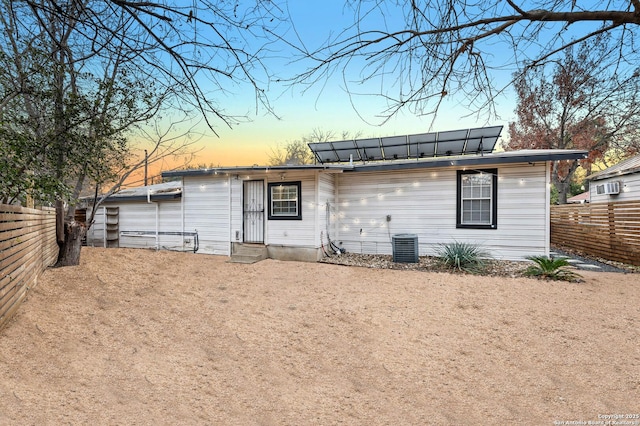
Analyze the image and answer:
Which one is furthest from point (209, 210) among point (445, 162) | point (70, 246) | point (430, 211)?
point (445, 162)

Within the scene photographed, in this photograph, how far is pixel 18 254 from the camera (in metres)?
4.91

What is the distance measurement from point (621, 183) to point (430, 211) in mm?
8674

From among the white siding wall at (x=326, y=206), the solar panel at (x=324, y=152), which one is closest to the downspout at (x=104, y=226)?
the solar panel at (x=324, y=152)

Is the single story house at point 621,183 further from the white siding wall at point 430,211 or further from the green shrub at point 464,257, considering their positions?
the green shrub at point 464,257

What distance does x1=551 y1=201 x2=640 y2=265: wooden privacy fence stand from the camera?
28.5ft

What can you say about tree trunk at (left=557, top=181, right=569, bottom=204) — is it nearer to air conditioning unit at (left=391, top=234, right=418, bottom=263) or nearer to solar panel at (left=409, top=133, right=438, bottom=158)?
solar panel at (left=409, top=133, right=438, bottom=158)

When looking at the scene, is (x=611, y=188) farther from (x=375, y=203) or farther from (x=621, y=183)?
(x=375, y=203)

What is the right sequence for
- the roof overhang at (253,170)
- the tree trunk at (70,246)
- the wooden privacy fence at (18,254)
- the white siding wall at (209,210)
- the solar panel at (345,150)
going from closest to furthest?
the wooden privacy fence at (18,254), the tree trunk at (70,246), the roof overhang at (253,170), the white siding wall at (209,210), the solar panel at (345,150)

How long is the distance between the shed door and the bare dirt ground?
362 centimetres

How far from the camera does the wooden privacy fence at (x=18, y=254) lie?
4.21 m

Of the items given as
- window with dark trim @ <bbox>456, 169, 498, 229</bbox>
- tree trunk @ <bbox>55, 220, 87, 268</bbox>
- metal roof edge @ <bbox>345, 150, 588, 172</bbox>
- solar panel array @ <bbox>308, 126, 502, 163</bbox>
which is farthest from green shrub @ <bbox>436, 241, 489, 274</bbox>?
tree trunk @ <bbox>55, 220, 87, 268</bbox>

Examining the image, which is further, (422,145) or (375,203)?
(422,145)

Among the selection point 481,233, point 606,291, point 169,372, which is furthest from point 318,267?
point 606,291

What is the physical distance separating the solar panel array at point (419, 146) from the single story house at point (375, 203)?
0.04 metres
